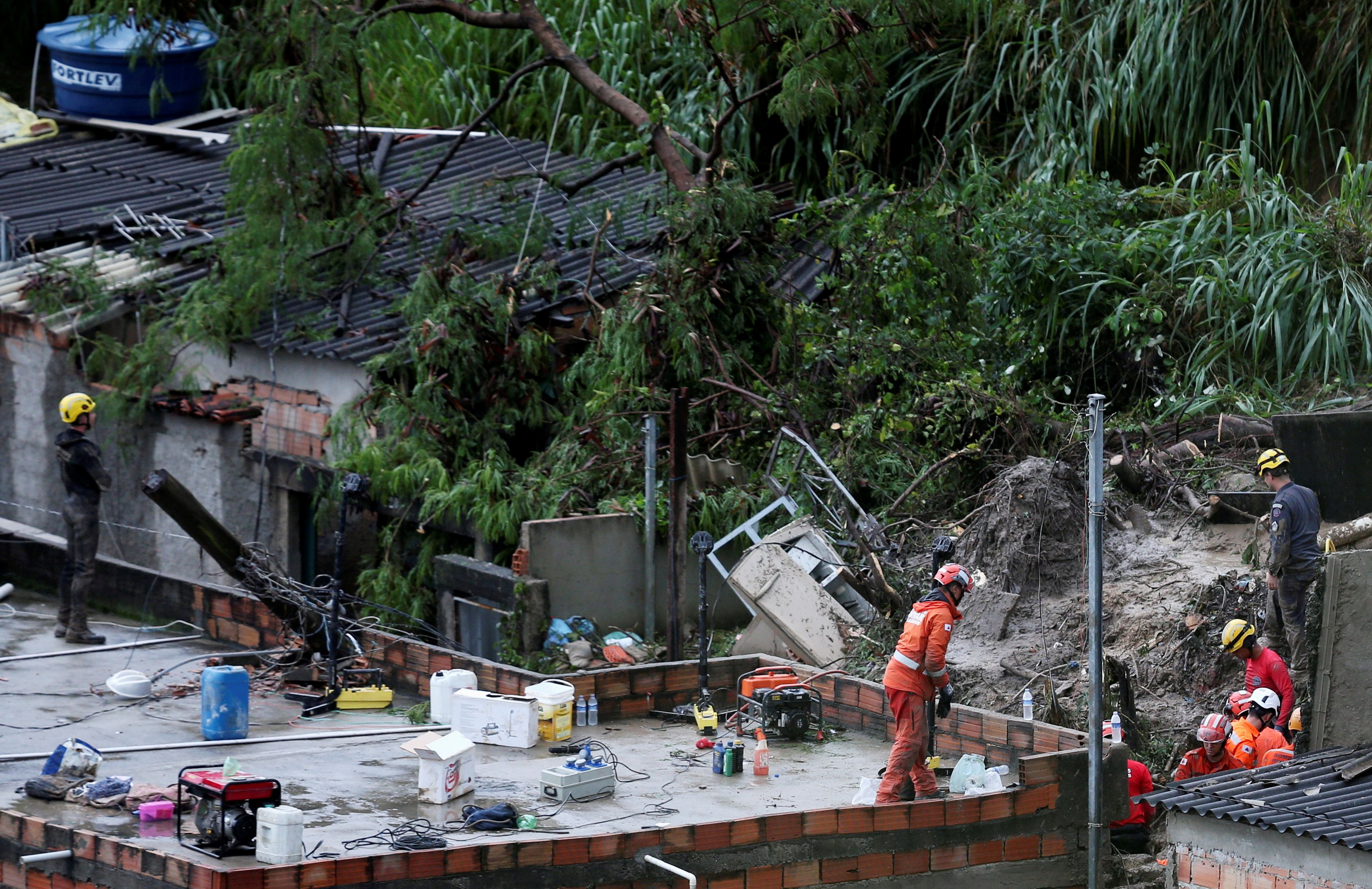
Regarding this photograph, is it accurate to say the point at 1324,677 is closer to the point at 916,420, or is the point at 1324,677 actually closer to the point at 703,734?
the point at 703,734

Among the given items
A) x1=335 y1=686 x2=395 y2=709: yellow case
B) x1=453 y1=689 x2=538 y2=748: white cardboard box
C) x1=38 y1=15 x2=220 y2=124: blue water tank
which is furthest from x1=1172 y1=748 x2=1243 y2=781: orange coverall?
x1=38 y1=15 x2=220 y2=124: blue water tank

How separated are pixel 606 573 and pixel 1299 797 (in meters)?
6.18

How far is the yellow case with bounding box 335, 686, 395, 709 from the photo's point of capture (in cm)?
1047

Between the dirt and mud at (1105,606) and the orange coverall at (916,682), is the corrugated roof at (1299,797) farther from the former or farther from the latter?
the dirt and mud at (1105,606)

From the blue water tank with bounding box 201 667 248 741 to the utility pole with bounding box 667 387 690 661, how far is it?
3055 millimetres

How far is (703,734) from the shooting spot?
1008 centimetres

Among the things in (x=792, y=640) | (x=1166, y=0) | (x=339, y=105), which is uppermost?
(x=1166, y=0)

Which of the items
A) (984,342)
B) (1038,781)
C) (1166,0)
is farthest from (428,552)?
(1166,0)

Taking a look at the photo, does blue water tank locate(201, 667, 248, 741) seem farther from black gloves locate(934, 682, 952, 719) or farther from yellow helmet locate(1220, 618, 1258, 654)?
yellow helmet locate(1220, 618, 1258, 654)

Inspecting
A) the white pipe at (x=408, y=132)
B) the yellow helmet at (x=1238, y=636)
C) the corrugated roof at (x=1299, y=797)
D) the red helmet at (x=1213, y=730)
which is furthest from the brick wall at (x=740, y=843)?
the white pipe at (x=408, y=132)

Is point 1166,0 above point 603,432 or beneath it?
above

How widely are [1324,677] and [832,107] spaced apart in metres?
7.61

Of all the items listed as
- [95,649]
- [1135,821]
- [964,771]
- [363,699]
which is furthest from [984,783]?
[95,649]

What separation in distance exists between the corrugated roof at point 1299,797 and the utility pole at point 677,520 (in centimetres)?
388
